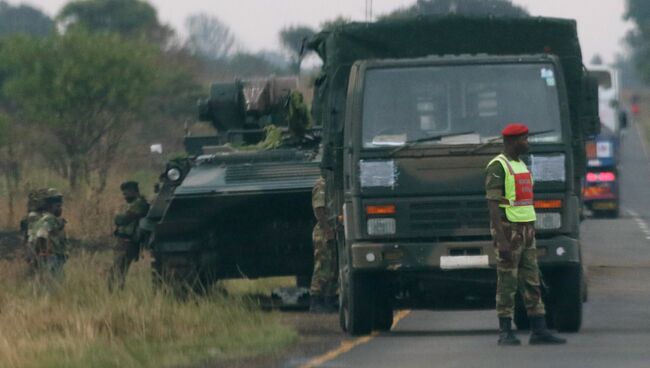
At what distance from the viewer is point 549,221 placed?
1576 cm

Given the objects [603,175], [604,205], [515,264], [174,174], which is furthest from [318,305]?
[604,205]

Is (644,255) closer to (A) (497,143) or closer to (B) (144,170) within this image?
(A) (497,143)

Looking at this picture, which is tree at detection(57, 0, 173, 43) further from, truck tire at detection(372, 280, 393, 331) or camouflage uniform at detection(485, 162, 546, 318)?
camouflage uniform at detection(485, 162, 546, 318)

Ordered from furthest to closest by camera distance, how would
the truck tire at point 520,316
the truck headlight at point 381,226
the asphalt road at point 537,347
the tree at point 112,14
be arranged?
1. the tree at point 112,14
2. the truck tire at point 520,316
3. the truck headlight at point 381,226
4. the asphalt road at point 537,347

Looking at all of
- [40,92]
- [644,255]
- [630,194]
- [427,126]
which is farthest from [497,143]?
[630,194]

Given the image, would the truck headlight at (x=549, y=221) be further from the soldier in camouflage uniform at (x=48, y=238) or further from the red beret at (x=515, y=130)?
the soldier in camouflage uniform at (x=48, y=238)

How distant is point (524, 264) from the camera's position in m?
15.2

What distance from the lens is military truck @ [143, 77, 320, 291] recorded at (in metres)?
19.8

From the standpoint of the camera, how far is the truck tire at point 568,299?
16.2 metres

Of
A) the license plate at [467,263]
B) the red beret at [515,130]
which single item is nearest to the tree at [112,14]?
the license plate at [467,263]

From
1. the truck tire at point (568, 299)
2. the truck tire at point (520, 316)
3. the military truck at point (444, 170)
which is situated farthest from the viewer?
the truck tire at point (520, 316)

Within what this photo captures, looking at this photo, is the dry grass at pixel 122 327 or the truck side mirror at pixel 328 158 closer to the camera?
the dry grass at pixel 122 327

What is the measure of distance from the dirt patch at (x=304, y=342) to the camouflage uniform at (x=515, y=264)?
1.59 metres

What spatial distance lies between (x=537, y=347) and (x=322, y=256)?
4.22m
